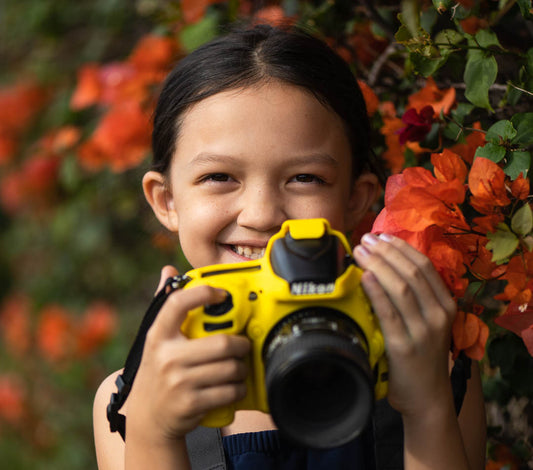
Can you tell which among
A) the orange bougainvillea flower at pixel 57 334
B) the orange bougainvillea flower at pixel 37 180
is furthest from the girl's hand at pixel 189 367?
the orange bougainvillea flower at pixel 57 334

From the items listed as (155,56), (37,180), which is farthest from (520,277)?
(37,180)

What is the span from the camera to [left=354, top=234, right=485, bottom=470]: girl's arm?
2.95 ft

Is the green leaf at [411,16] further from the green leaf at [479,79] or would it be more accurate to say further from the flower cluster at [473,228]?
the flower cluster at [473,228]

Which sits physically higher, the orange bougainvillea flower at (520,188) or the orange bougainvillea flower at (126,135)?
the orange bougainvillea flower at (126,135)

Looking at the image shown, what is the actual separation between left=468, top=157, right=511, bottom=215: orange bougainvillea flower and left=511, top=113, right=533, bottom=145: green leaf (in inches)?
3.1

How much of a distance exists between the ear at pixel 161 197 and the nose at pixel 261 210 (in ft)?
0.79

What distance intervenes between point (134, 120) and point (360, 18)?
0.76 metres

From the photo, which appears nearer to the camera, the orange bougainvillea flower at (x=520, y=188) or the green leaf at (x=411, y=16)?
the orange bougainvillea flower at (x=520, y=188)

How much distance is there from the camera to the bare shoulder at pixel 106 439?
3.95ft

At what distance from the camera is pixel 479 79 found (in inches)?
42.4

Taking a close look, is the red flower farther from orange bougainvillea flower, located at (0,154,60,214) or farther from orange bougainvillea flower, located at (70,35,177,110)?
orange bougainvillea flower, located at (0,154,60,214)

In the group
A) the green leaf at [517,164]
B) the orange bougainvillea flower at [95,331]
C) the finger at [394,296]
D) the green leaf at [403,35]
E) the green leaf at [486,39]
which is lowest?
the orange bougainvillea flower at [95,331]

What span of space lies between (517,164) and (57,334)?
2490mm

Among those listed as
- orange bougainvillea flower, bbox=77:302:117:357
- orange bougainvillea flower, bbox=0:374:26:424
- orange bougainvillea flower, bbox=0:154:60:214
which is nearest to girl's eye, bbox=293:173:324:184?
orange bougainvillea flower, bbox=0:154:60:214
